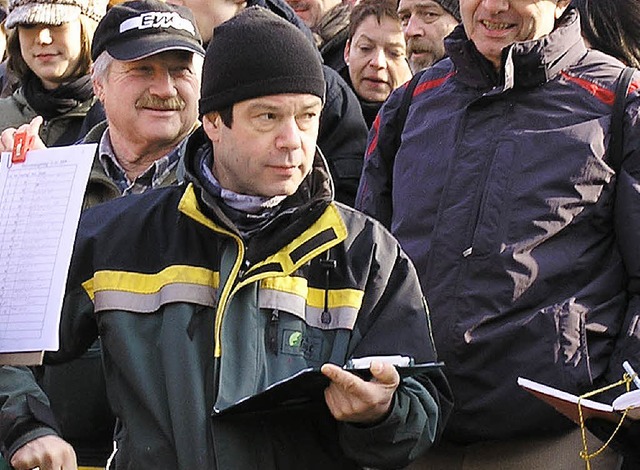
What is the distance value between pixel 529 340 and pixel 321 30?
9.46 feet

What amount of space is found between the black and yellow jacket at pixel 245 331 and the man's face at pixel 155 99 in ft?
3.12

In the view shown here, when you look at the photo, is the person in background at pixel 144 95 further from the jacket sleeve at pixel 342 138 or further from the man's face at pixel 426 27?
the man's face at pixel 426 27

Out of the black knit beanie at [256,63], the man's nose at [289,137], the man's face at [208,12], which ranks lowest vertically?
the man's face at [208,12]

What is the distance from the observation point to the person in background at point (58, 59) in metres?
5.46

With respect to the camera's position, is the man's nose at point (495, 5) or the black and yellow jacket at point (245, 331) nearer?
the black and yellow jacket at point (245, 331)

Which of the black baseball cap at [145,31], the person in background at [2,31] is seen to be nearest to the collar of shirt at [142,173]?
the black baseball cap at [145,31]

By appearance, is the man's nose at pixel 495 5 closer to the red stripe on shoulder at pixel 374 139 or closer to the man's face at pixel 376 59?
the red stripe on shoulder at pixel 374 139

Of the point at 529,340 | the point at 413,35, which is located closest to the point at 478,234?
the point at 529,340

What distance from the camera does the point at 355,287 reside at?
3367 mm

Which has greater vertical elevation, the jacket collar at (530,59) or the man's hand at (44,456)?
the jacket collar at (530,59)

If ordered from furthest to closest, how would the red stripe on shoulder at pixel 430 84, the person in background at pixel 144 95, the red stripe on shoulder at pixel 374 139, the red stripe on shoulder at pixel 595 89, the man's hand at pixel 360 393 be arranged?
1. the red stripe on shoulder at pixel 374 139
2. the red stripe on shoulder at pixel 430 84
3. the person in background at pixel 144 95
4. the red stripe on shoulder at pixel 595 89
5. the man's hand at pixel 360 393

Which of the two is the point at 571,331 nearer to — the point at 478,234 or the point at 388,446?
the point at 478,234

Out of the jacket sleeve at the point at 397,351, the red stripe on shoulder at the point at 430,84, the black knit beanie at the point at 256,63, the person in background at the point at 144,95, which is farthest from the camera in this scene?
the red stripe on shoulder at the point at 430,84

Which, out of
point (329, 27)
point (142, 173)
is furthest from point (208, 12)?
point (142, 173)
